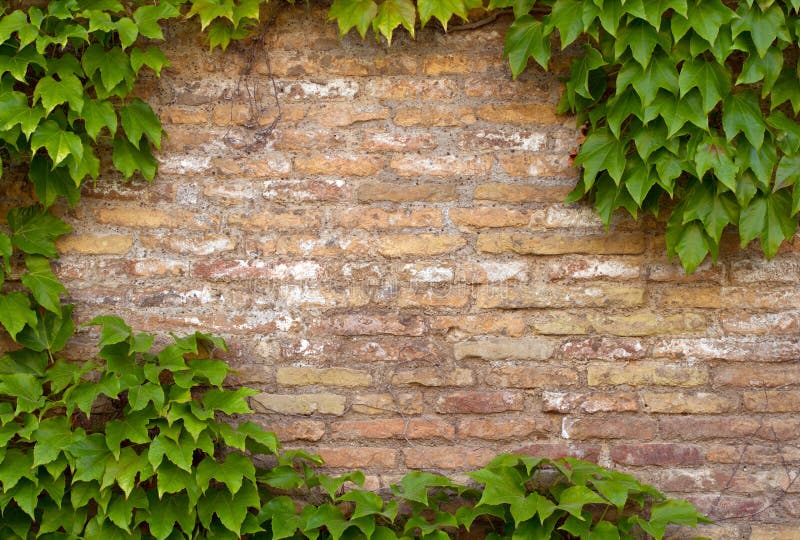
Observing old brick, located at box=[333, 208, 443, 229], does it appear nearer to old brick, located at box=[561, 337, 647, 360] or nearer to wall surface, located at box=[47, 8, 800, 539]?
wall surface, located at box=[47, 8, 800, 539]

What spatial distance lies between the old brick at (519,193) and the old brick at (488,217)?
0.04 metres

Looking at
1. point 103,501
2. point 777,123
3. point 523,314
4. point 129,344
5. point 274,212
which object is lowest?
point 103,501

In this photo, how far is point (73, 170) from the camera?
7.99 ft

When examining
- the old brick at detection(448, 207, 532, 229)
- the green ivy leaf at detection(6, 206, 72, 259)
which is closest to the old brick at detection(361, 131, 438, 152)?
the old brick at detection(448, 207, 532, 229)

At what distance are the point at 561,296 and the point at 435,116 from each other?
708 mm

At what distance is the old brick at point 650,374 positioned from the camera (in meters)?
2.58

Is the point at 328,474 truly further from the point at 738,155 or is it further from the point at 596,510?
the point at 738,155

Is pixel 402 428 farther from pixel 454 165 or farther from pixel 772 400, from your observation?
pixel 772 400

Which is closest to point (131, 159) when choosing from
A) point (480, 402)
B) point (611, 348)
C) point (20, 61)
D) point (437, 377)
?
point (20, 61)

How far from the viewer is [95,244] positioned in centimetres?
260

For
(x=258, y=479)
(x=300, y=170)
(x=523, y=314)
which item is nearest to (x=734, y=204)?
(x=523, y=314)

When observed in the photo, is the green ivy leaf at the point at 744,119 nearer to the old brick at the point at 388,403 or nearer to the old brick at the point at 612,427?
the old brick at the point at 612,427

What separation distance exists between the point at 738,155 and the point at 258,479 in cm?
178

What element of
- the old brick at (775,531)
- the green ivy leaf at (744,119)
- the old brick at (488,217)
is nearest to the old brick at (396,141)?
the old brick at (488,217)
